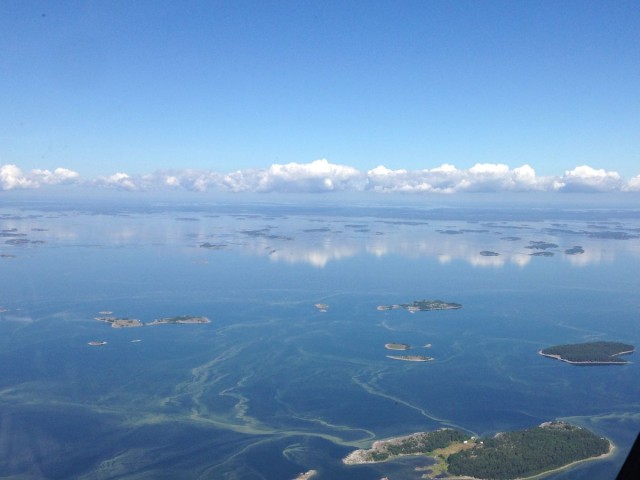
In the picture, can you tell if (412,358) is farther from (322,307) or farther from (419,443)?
(322,307)

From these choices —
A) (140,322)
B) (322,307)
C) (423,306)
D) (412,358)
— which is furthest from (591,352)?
(140,322)

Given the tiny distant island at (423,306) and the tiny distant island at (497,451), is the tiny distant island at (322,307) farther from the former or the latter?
the tiny distant island at (497,451)

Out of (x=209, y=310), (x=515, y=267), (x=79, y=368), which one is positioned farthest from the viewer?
(x=515, y=267)

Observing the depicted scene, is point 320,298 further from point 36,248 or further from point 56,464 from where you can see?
point 36,248

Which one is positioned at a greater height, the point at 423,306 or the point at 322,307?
the point at 423,306

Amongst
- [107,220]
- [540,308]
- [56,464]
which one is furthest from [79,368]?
[107,220]
